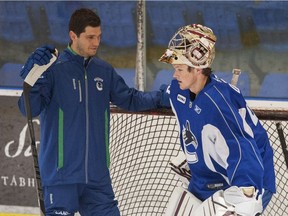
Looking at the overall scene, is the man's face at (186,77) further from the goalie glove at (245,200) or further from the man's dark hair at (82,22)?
the man's dark hair at (82,22)

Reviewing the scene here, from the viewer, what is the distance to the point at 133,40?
4.87 m

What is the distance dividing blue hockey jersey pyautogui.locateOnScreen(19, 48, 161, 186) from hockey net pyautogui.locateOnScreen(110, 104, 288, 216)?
0.63 ft

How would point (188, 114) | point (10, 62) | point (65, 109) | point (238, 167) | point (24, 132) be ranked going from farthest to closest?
point (10, 62)
point (24, 132)
point (65, 109)
point (188, 114)
point (238, 167)

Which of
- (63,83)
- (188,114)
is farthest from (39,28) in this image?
(188,114)

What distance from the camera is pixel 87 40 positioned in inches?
124

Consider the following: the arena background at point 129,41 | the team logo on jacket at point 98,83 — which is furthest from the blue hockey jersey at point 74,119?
the arena background at point 129,41

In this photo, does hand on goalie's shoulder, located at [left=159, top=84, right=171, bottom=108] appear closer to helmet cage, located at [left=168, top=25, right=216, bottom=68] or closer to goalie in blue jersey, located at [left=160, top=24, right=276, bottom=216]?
goalie in blue jersey, located at [left=160, top=24, right=276, bottom=216]

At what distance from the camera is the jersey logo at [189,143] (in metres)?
2.78

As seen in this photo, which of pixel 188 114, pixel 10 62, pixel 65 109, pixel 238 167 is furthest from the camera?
pixel 10 62

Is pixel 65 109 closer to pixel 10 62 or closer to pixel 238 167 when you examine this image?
pixel 238 167

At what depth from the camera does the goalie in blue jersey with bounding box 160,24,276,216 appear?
259 centimetres

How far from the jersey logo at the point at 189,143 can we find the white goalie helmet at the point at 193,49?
20 centimetres

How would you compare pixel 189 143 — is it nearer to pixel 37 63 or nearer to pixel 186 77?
pixel 186 77

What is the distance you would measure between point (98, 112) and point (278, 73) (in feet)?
5.60
